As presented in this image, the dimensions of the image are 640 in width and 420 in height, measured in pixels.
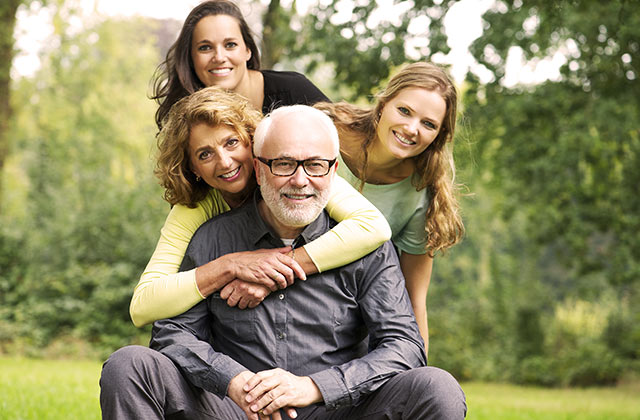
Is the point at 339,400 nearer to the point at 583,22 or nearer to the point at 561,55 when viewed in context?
the point at 583,22

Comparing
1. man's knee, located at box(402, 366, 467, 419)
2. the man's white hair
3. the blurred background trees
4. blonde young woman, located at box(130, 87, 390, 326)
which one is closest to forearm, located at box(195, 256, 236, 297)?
blonde young woman, located at box(130, 87, 390, 326)

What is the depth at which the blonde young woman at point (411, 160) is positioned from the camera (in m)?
3.61

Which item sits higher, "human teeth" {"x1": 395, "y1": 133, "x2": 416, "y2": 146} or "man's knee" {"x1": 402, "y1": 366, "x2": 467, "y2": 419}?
"human teeth" {"x1": 395, "y1": 133, "x2": 416, "y2": 146}

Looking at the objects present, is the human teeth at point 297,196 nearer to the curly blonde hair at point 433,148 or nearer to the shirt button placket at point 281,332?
the shirt button placket at point 281,332

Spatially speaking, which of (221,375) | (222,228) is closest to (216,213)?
(222,228)

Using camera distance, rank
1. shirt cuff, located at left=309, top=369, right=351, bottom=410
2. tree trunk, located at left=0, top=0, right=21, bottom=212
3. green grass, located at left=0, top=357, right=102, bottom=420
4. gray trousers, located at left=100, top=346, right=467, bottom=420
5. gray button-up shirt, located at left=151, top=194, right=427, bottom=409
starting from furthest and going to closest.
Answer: tree trunk, located at left=0, top=0, right=21, bottom=212 < green grass, located at left=0, top=357, right=102, bottom=420 < gray button-up shirt, located at left=151, top=194, right=427, bottom=409 < shirt cuff, located at left=309, top=369, right=351, bottom=410 < gray trousers, located at left=100, top=346, right=467, bottom=420

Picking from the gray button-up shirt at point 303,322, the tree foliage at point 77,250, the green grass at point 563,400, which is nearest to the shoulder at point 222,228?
the gray button-up shirt at point 303,322

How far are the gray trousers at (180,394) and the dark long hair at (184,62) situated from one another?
1617 millimetres

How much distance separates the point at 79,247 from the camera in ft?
45.2

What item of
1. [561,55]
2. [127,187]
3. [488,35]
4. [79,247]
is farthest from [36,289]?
[561,55]

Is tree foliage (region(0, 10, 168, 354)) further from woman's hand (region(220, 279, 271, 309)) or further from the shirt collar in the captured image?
woman's hand (region(220, 279, 271, 309))

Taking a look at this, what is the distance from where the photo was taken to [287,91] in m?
4.11

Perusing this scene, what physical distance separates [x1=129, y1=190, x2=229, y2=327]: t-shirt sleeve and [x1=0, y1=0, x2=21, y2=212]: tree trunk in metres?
12.7

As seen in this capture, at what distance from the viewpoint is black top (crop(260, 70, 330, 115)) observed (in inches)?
160
